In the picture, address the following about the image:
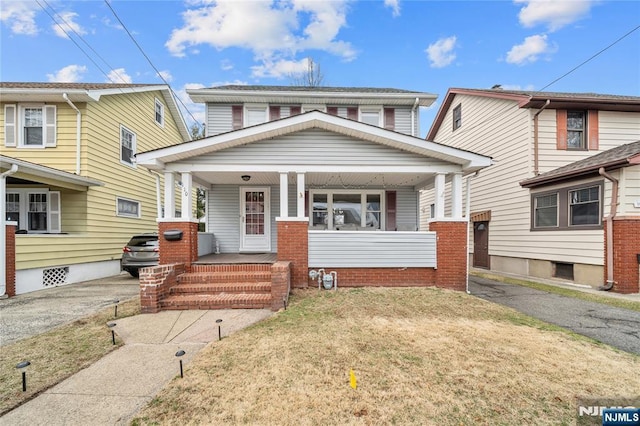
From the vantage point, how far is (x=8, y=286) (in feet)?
22.4

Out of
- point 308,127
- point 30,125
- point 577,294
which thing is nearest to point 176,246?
point 308,127

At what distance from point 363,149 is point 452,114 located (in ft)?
34.2

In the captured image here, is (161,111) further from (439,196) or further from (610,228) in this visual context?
(610,228)

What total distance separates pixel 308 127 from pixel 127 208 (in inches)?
349

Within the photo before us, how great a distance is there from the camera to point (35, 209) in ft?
29.6

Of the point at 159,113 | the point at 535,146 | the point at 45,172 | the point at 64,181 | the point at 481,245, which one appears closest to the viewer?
the point at 45,172

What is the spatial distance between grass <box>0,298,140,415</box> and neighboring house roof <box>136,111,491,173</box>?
3.67 meters

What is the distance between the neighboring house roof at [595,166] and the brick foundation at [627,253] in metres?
1.42

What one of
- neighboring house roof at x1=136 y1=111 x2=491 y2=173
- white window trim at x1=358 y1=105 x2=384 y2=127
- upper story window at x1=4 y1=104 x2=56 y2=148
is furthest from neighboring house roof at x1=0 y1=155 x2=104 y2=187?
white window trim at x1=358 y1=105 x2=384 y2=127

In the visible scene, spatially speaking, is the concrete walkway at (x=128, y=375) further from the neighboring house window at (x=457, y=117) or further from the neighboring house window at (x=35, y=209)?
the neighboring house window at (x=457, y=117)

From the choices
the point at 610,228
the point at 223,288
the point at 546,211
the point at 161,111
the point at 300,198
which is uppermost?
the point at 161,111

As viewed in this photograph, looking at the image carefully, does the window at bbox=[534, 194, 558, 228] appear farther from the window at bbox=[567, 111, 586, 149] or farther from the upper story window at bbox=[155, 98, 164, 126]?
the upper story window at bbox=[155, 98, 164, 126]

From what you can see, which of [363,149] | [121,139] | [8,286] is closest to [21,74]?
[121,139]

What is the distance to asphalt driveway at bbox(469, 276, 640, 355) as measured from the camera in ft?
14.4
